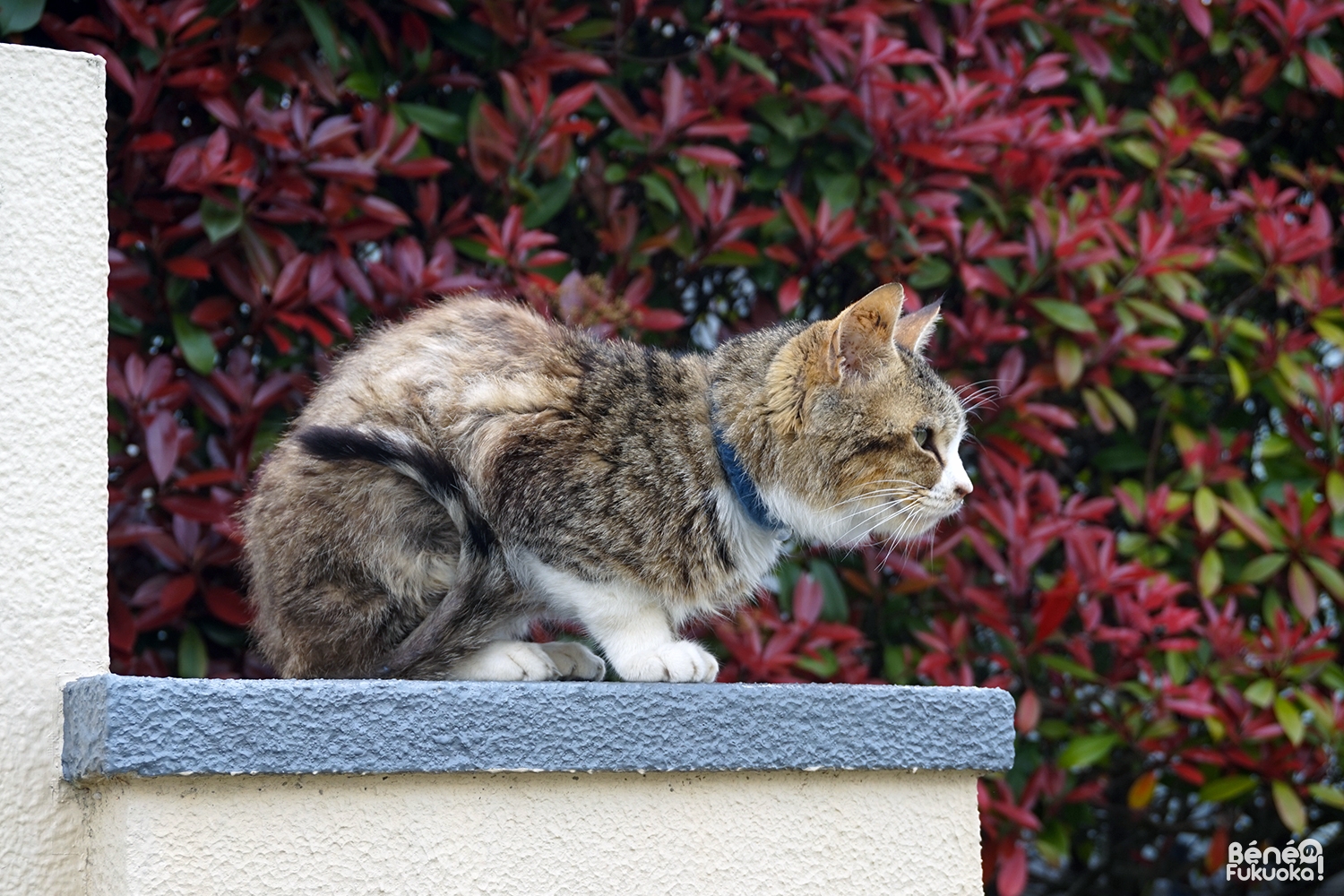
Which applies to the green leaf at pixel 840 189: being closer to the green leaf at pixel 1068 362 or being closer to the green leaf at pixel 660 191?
the green leaf at pixel 660 191

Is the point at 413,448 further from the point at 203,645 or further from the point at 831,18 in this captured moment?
the point at 831,18

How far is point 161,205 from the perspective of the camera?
8.14 ft

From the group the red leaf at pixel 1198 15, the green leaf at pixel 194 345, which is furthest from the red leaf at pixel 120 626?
the red leaf at pixel 1198 15

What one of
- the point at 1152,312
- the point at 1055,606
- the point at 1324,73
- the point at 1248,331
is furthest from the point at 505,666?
the point at 1324,73

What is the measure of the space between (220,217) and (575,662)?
1090 mm

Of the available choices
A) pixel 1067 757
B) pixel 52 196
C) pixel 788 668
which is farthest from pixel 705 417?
pixel 1067 757

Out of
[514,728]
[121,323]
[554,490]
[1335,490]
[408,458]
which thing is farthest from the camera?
[1335,490]

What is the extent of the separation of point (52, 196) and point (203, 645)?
107 centimetres

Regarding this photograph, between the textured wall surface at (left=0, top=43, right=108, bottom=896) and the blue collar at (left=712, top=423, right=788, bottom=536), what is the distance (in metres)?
0.91

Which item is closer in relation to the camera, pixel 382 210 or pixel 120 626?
pixel 120 626

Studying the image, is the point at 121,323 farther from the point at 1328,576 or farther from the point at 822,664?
the point at 1328,576

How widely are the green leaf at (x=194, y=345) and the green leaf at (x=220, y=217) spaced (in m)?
0.18

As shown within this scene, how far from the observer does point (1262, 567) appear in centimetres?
319

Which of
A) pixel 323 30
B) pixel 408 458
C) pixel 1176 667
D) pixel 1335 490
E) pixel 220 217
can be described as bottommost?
pixel 1176 667
